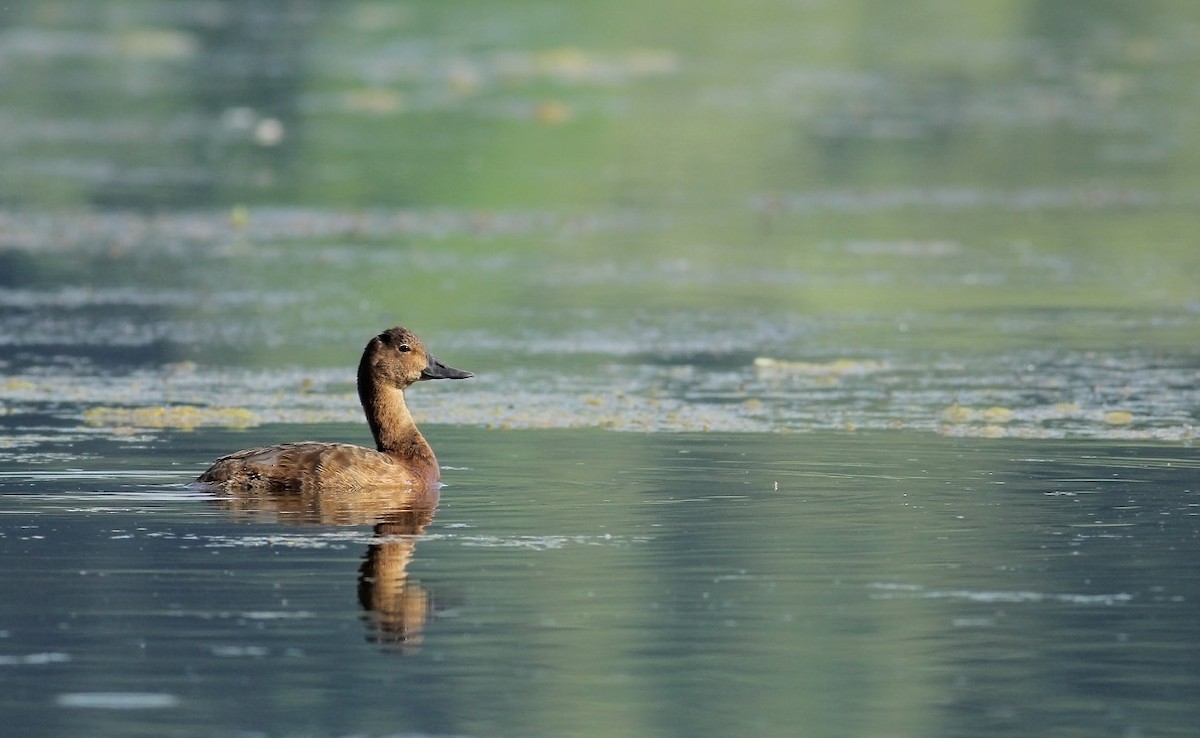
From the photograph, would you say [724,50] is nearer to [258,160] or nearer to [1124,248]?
[258,160]

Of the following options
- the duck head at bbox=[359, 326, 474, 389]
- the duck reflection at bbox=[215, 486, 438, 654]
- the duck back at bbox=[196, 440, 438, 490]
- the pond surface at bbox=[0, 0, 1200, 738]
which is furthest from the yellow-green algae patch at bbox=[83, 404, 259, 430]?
the duck reflection at bbox=[215, 486, 438, 654]

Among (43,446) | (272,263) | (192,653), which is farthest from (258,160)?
(192,653)

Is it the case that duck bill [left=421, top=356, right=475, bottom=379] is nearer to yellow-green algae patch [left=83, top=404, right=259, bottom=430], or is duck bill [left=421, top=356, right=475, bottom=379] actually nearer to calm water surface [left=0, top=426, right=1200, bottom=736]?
calm water surface [left=0, top=426, right=1200, bottom=736]

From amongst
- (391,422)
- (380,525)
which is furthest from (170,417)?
(380,525)

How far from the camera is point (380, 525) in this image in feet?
36.5

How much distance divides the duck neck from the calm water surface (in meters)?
0.26

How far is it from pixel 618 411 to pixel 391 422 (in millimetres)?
2304

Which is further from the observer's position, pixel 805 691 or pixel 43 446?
pixel 43 446

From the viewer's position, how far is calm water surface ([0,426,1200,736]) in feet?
26.1

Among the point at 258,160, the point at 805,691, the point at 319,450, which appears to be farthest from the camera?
the point at 258,160

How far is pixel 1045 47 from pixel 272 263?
29855mm

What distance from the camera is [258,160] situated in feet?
102

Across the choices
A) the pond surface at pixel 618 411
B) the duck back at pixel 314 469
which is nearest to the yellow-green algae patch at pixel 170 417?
the pond surface at pixel 618 411

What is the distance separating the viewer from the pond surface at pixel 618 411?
836 centimetres
